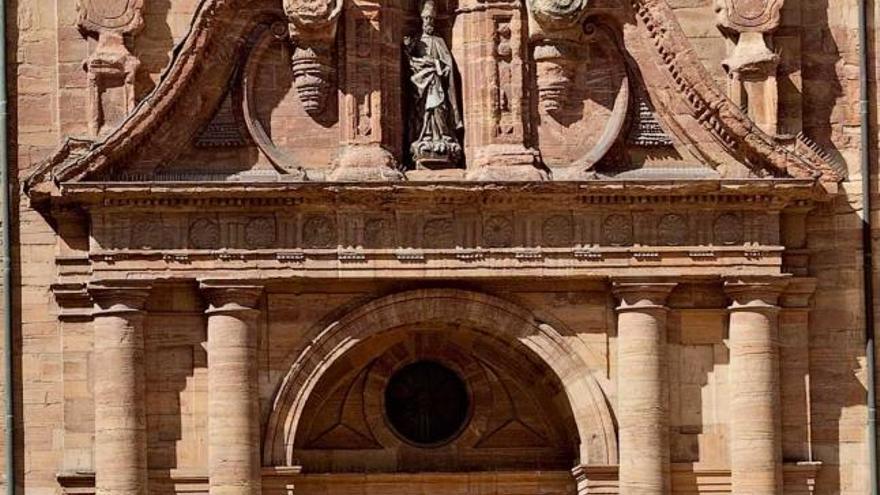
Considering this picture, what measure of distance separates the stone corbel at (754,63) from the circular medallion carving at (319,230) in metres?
4.20

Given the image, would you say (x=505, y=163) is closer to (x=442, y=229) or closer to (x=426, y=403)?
(x=442, y=229)

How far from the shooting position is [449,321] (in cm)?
3366

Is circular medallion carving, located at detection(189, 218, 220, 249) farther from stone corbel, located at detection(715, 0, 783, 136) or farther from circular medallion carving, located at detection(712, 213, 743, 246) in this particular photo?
stone corbel, located at detection(715, 0, 783, 136)

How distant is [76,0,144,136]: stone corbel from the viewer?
110 ft

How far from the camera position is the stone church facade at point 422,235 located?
109 ft

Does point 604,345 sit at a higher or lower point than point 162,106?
lower

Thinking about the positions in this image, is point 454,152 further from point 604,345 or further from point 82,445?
point 82,445

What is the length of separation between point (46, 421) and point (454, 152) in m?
4.76

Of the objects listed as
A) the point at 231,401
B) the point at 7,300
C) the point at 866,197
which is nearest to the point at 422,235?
the point at 231,401

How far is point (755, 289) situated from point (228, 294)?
5.13 meters

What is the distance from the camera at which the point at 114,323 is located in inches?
1308

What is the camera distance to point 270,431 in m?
33.4

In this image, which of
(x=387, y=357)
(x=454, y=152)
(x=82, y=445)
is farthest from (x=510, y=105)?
(x=82, y=445)

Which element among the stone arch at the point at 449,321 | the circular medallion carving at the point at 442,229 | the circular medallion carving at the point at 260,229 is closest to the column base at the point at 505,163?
the circular medallion carving at the point at 442,229
